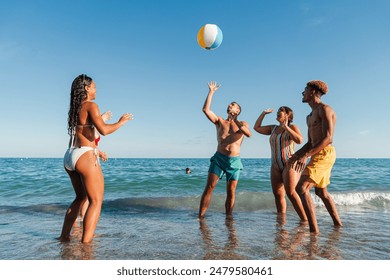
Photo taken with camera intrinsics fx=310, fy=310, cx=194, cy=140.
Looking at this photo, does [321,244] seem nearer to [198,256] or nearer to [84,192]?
[198,256]

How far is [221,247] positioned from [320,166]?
2.21 meters

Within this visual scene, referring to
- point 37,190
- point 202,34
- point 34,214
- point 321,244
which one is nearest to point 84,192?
point 321,244

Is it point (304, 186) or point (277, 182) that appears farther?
point (277, 182)

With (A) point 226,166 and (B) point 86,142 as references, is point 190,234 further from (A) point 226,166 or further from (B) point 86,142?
(B) point 86,142

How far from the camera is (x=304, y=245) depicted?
4.56 m

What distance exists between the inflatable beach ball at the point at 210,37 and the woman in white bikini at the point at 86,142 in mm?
3811

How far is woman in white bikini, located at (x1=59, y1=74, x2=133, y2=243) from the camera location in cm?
407

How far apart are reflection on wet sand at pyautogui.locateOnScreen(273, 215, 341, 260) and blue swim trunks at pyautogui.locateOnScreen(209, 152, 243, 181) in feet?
4.91

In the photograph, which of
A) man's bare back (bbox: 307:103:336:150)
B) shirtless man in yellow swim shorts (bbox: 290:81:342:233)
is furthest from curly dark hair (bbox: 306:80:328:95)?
man's bare back (bbox: 307:103:336:150)

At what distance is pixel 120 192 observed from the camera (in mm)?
12867

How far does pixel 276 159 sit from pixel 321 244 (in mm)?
2103

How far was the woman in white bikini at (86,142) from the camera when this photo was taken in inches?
160

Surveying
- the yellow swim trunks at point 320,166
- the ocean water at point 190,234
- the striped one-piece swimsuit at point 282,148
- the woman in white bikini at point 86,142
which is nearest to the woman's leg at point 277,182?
the striped one-piece swimsuit at point 282,148

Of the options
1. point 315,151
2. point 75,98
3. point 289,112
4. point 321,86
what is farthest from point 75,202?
point 321,86
